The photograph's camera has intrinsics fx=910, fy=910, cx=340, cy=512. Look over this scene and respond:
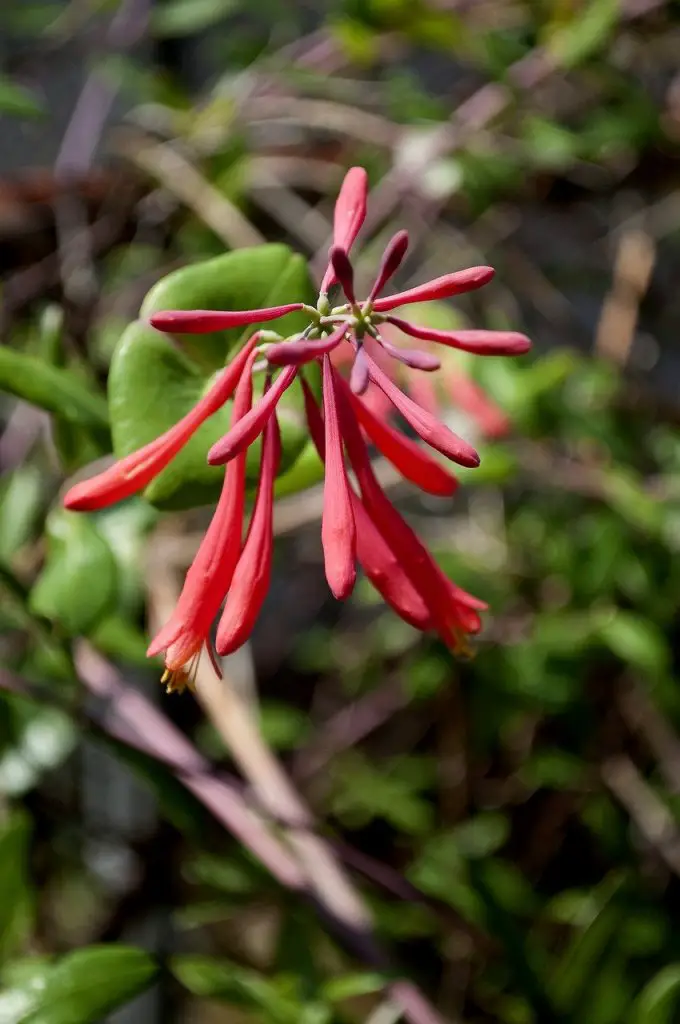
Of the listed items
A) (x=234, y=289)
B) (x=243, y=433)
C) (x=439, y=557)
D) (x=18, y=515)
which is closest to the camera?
(x=243, y=433)

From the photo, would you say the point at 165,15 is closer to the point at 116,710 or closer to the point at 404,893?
the point at 116,710

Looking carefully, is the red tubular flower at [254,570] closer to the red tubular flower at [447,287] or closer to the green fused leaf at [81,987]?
the red tubular flower at [447,287]

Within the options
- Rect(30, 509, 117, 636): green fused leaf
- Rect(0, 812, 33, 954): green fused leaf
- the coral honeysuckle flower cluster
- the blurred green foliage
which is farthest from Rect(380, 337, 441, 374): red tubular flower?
Rect(0, 812, 33, 954): green fused leaf

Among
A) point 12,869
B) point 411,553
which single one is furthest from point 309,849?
point 411,553

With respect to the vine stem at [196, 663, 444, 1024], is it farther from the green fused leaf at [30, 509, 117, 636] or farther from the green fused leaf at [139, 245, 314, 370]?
the green fused leaf at [139, 245, 314, 370]

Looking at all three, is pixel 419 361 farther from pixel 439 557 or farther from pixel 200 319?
pixel 439 557
